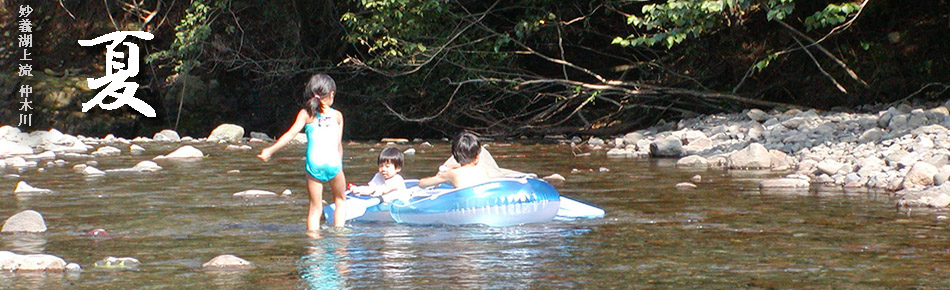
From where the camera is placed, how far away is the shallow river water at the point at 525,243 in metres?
5.25

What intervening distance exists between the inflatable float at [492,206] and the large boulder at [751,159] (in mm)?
4123

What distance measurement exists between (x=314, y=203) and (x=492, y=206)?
106 cm

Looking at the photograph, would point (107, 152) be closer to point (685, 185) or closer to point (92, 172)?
point (92, 172)

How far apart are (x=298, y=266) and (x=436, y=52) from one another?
10.8m

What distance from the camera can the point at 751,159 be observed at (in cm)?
1148

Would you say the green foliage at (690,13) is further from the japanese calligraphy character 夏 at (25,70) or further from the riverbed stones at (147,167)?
the japanese calligraphy character 夏 at (25,70)

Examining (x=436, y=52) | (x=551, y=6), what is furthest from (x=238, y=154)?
(x=551, y=6)

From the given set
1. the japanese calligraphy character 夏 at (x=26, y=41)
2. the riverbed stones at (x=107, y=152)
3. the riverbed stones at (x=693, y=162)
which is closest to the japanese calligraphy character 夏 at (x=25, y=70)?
the japanese calligraphy character 夏 at (x=26, y=41)

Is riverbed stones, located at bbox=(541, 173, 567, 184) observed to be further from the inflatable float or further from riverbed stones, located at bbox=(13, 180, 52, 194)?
riverbed stones, located at bbox=(13, 180, 52, 194)

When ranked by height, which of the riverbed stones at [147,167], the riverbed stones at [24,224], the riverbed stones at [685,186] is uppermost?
the riverbed stones at [147,167]

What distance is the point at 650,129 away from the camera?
1647 centimetres

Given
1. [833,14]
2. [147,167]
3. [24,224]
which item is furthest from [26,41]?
[24,224]

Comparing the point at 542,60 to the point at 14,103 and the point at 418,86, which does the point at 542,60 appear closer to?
the point at 418,86

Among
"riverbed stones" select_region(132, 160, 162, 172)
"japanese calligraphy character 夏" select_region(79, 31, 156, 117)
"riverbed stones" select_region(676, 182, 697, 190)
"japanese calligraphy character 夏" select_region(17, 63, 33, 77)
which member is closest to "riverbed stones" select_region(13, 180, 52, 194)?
"riverbed stones" select_region(132, 160, 162, 172)
